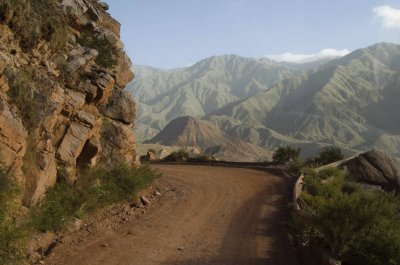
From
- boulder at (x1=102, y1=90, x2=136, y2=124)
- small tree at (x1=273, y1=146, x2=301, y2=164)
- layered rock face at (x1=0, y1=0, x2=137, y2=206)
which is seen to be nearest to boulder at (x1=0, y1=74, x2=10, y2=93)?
layered rock face at (x1=0, y1=0, x2=137, y2=206)

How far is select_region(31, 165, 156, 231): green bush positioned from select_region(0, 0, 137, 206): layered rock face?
1.08 ft

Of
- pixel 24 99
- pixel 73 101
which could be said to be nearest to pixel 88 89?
pixel 73 101

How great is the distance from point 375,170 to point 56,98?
20607mm

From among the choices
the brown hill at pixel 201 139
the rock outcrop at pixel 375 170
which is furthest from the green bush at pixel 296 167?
the brown hill at pixel 201 139

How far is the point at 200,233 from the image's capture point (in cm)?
1198

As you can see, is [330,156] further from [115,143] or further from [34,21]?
[34,21]

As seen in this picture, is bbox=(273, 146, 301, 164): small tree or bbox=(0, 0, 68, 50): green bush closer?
bbox=(0, 0, 68, 50): green bush

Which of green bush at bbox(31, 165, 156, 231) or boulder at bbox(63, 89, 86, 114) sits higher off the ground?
boulder at bbox(63, 89, 86, 114)

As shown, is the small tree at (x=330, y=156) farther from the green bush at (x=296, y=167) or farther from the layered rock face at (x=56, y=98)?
the layered rock face at (x=56, y=98)

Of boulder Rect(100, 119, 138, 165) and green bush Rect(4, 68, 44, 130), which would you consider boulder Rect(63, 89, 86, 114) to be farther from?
boulder Rect(100, 119, 138, 165)

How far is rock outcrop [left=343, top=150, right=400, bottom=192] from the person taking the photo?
25.0 metres

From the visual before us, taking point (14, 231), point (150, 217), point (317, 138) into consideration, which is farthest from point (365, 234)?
point (317, 138)

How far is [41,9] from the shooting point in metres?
14.5

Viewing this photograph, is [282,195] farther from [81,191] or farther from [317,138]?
[317,138]
